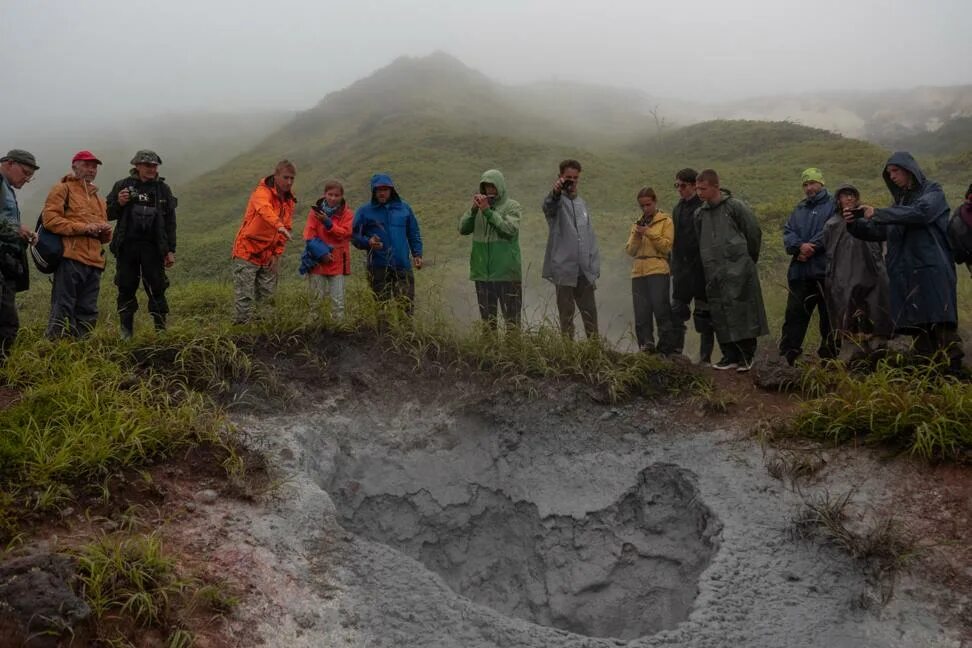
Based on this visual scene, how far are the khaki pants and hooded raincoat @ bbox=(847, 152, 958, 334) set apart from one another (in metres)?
4.81

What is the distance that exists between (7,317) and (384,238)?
3.02 meters

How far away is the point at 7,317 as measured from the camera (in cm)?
531

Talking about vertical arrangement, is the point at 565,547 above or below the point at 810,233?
below

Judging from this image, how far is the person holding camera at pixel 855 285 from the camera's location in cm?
566

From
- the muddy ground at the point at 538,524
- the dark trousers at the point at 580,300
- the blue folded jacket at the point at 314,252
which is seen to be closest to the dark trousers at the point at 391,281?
the blue folded jacket at the point at 314,252

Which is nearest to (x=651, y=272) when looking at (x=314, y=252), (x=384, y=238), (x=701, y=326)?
(x=701, y=326)

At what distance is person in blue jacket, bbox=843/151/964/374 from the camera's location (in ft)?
16.8

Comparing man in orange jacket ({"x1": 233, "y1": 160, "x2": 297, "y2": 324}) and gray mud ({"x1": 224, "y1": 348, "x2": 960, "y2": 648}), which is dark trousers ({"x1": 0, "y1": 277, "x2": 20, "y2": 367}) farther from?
gray mud ({"x1": 224, "y1": 348, "x2": 960, "y2": 648})

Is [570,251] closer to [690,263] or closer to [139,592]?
[690,263]

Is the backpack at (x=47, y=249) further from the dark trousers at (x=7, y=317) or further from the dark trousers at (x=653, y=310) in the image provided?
the dark trousers at (x=653, y=310)

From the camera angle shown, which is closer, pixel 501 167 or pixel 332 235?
pixel 332 235

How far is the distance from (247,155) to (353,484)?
32.1 meters

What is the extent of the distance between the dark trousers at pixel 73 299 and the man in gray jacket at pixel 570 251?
386 centimetres

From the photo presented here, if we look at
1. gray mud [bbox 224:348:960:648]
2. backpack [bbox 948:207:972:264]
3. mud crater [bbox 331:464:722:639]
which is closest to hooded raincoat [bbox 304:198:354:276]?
gray mud [bbox 224:348:960:648]
